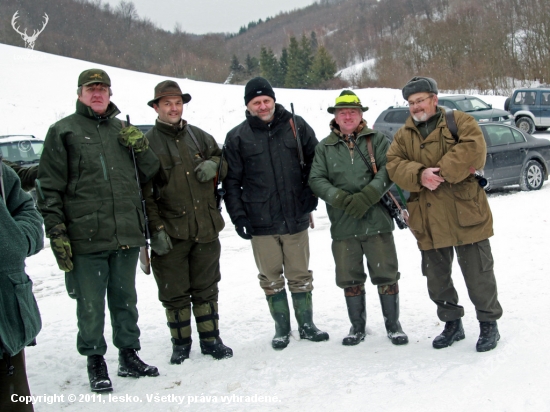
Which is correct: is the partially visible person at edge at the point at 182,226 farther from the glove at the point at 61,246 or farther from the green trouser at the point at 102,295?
the glove at the point at 61,246

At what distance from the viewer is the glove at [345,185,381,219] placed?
3834 mm

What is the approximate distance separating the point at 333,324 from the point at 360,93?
2695 centimetres

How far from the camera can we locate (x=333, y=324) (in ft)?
14.7

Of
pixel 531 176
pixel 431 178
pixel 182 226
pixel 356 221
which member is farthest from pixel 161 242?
pixel 531 176

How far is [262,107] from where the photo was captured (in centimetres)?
419

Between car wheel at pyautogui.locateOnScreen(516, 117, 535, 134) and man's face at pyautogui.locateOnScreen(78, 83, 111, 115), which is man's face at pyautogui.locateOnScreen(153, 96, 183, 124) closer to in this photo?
man's face at pyautogui.locateOnScreen(78, 83, 111, 115)

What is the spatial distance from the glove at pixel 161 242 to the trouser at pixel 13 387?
1491 mm

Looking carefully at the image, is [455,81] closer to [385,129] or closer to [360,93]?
[360,93]

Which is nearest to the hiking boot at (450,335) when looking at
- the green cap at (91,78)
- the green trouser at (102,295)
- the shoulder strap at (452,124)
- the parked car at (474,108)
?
the shoulder strap at (452,124)

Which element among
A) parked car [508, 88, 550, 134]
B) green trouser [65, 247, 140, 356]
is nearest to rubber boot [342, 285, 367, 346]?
green trouser [65, 247, 140, 356]

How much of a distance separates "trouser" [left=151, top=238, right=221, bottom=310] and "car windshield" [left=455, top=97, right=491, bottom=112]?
48.0 feet

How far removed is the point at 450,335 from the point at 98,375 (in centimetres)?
Result: 252

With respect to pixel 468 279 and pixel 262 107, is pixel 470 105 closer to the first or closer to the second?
pixel 262 107

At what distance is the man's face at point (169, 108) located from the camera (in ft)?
13.3
